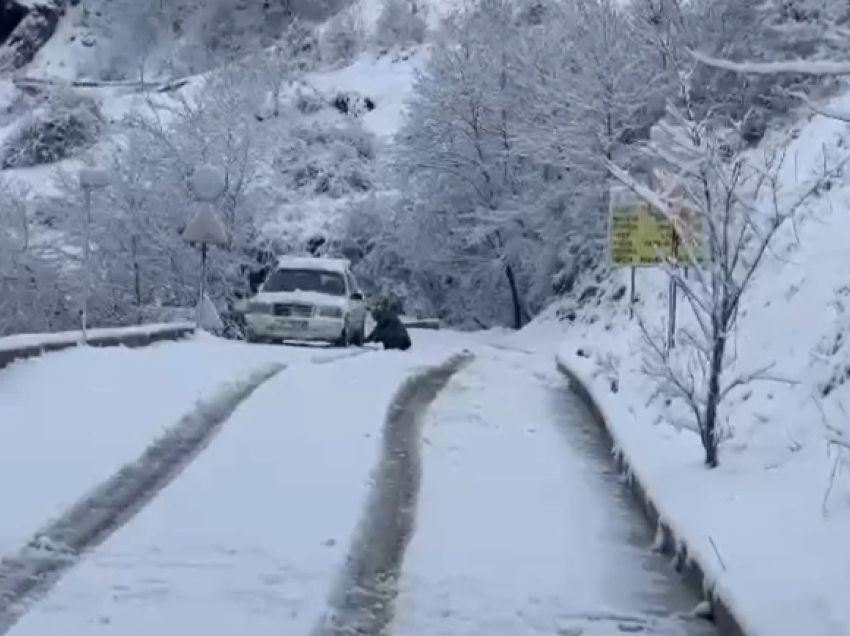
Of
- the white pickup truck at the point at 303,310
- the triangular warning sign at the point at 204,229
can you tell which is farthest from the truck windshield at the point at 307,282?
the triangular warning sign at the point at 204,229

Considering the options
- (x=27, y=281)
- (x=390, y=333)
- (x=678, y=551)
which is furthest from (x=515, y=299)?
(x=678, y=551)

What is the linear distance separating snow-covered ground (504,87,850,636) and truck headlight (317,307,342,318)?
710cm

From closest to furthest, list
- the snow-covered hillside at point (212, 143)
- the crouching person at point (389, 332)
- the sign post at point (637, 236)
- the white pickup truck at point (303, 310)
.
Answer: the sign post at point (637, 236)
the white pickup truck at point (303, 310)
the crouching person at point (389, 332)
the snow-covered hillside at point (212, 143)

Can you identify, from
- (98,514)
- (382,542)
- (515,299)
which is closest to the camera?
(382,542)

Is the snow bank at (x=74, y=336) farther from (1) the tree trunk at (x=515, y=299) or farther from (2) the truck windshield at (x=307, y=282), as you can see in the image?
(1) the tree trunk at (x=515, y=299)

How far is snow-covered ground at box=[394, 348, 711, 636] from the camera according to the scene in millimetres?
7195

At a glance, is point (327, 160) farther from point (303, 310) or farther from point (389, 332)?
point (303, 310)

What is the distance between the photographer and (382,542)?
871 centimetres

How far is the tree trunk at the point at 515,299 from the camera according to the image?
39.6m

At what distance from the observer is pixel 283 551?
8305 mm

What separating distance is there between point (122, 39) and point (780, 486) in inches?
2822

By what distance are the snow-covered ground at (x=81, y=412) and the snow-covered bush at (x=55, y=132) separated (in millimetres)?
28339

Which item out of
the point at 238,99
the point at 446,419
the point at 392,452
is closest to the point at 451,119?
the point at 238,99

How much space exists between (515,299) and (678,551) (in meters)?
31.6
